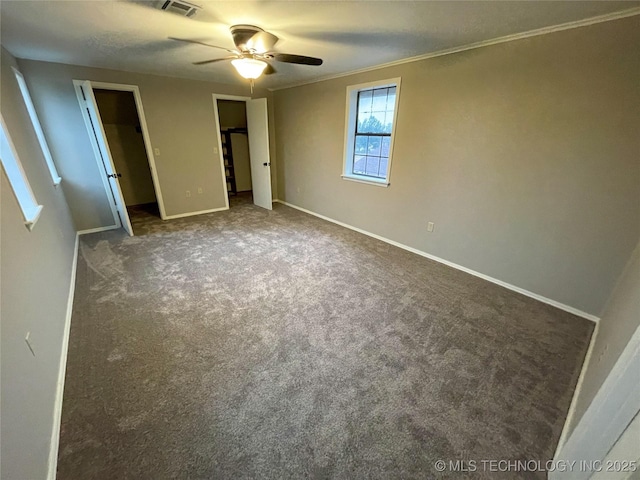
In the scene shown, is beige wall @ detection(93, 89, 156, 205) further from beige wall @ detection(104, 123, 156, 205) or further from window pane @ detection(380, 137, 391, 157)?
window pane @ detection(380, 137, 391, 157)

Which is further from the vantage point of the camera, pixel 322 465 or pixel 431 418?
pixel 431 418

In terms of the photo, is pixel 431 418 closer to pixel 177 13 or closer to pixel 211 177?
pixel 177 13

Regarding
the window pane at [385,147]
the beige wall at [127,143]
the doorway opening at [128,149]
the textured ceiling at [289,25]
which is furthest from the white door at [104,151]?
the window pane at [385,147]

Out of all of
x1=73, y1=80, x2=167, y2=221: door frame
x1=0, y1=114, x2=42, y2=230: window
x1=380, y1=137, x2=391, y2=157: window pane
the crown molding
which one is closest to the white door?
x1=73, y1=80, x2=167, y2=221: door frame

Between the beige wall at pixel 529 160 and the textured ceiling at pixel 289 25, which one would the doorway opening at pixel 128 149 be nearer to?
the textured ceiling at pixel 289 25

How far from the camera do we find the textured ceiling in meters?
1.74

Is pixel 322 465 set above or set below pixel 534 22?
below

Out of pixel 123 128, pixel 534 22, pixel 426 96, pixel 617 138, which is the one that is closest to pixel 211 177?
pixel 123 128

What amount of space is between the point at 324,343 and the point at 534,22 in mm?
2943

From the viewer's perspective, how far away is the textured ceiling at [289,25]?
5.70 ft

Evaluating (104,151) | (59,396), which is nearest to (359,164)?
(104,151)

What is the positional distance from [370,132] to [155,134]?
3.43 metres

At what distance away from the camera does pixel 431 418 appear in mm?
1449

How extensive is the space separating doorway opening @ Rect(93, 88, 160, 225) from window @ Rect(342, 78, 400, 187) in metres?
3.72
